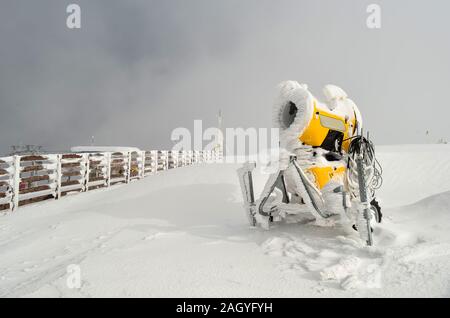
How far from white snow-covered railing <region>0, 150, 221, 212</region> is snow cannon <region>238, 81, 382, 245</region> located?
23.0ft

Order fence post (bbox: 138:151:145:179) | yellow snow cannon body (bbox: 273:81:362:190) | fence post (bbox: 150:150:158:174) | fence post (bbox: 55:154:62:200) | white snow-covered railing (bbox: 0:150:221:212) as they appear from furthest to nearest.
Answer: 1. fence post (bbox: 150:150:158:174)
2. fence post (bbox: 138:151:145:179)
3. fence post (bbox: 55:154:62:200)
4. white snow-covered railing (bbox: 0:150:221:212)
5. yellow snow cannon body (bbox: 273:81:362:190)

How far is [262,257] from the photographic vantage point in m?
3.32

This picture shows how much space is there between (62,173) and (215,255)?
8.68 m

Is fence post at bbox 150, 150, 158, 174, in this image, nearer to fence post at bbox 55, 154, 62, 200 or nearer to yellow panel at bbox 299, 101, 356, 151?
fence post at bbox 55, 154, 62, 200

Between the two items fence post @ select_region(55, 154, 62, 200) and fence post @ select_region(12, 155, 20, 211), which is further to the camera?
fence post @ select_region(55, 154, 62, 200)

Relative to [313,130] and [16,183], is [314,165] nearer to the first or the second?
[313,130]

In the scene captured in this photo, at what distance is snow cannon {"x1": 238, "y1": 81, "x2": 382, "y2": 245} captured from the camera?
12.8 feet

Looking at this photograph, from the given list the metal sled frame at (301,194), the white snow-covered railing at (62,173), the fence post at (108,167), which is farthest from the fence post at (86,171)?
the metal sled frame at (301,194)

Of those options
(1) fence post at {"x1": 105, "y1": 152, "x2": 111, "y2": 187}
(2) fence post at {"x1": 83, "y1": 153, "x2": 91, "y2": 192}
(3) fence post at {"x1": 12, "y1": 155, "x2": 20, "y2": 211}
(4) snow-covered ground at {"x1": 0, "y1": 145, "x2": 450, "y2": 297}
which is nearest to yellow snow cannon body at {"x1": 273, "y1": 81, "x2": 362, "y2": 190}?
(4) snow-covered ground at {"x1": 0, "y1": 145, "x2": 450, "y2": 297}

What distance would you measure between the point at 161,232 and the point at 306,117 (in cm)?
287

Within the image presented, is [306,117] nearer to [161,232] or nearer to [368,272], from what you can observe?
[368,272]

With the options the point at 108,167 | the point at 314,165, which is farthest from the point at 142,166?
the point at 314,165

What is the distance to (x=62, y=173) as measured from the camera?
10.0 meters
